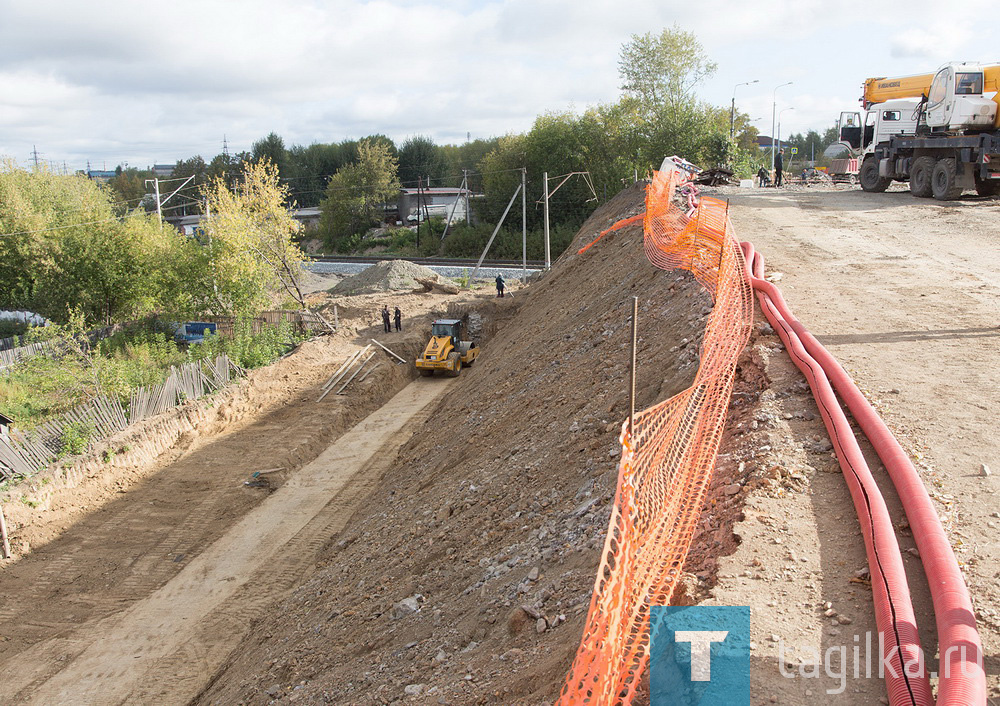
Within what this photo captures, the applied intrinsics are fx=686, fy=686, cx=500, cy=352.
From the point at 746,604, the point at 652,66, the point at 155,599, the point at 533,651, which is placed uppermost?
the point at 652,66

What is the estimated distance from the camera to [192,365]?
1867 centimetres

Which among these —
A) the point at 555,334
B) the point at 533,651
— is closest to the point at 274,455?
the point at 555,334

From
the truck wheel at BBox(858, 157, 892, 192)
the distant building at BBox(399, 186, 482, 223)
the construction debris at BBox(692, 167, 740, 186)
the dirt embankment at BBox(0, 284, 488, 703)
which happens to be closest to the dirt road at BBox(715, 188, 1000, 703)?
the truck wheel at BBox(858, 157, 892, 192)

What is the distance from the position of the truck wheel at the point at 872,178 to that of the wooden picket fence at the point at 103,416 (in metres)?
22.2

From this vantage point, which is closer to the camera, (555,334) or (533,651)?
(533,651)

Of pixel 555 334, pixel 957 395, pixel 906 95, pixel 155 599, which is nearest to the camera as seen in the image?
pixel 957 395

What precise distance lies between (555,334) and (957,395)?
8377 mm

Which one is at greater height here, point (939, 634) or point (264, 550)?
point (939, 634)

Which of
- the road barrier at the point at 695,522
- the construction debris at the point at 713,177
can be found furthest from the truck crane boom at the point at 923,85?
the road barrier at the point at 695,522

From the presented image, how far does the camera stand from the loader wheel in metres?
23.0

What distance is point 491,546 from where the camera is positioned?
24.7ft

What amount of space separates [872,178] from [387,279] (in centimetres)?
2167

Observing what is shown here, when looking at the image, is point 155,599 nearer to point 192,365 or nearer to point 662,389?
point 192,365

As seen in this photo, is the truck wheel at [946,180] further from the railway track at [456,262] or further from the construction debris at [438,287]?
the railway track at [456,262]
